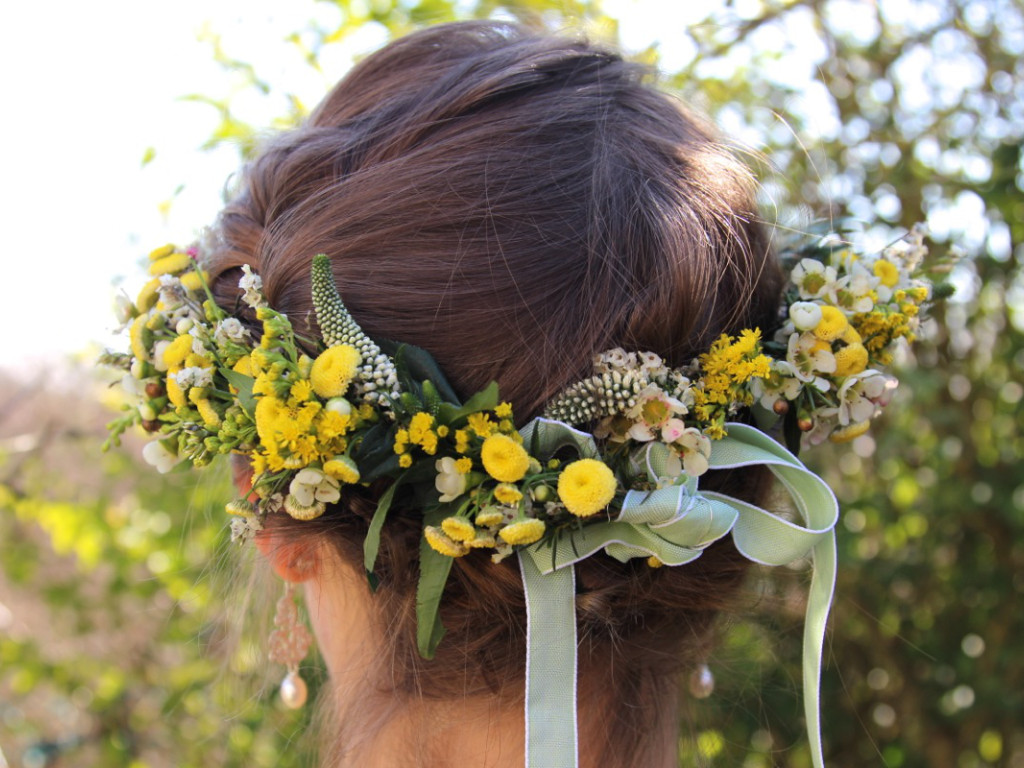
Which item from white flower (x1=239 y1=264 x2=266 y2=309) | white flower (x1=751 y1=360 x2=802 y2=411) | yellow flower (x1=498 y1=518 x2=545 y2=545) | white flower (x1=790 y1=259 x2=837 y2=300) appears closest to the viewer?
yellow flower (x1=498 y1=518 x2=545 y2=545)

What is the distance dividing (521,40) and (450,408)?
2.14 ft

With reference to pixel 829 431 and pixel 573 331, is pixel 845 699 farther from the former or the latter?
pixel 573 331

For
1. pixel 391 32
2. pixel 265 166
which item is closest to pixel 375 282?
pixel 265 166

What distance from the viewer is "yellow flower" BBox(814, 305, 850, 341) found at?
1.21 meters

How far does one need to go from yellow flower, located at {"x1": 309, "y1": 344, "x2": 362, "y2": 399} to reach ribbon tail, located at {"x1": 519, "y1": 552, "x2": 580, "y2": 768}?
0.30m

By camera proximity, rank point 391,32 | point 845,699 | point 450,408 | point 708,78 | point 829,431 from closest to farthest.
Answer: point 450,408 < point 829,431 < point 391,32 < point 708,78 < point 845,699

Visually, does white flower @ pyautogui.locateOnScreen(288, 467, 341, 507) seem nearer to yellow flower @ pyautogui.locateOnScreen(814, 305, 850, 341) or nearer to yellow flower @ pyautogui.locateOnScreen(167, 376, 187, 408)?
yellow flower @ pyautogui.locateOnScreen(167, 376, 187, 408)

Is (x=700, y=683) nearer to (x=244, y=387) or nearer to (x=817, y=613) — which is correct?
(x=817, y=613)

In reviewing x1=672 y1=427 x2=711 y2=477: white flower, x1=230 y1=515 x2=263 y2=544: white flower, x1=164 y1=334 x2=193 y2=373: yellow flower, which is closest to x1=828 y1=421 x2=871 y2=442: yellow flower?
x1=672 y1=427 x2=711 y2=477: white flower

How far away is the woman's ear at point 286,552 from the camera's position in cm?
115

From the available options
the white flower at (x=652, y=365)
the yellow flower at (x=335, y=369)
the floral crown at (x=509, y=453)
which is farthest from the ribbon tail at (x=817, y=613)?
the yellow flower at (x=335, y=369)

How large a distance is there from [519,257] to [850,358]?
20.4 inches

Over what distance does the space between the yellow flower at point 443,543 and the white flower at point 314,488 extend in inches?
4.8

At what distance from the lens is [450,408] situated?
38.6 inches
